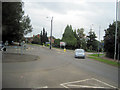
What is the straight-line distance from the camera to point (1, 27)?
9406 millimetres

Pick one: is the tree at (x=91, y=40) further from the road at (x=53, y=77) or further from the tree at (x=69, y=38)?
the road at (x=53, y=77)

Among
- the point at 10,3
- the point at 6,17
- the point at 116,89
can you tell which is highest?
the point at 10,3

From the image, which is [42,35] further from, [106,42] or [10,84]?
[10,84]

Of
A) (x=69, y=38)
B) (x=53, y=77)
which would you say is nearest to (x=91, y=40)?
(x=69, y=38)

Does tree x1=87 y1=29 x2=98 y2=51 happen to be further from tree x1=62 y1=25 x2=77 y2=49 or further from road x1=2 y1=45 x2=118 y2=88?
road x1=2 y1=45 x2=118 y2=88

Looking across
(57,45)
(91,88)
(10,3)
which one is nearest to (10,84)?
(91,88)

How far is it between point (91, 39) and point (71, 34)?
9.41 m

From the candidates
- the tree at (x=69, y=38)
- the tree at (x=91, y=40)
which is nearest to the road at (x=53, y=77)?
the tree at (x=69, y=38)

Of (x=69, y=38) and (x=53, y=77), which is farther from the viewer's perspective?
(x=69, y=38)

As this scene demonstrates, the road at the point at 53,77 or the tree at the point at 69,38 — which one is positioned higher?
the tree at the point at 69,38

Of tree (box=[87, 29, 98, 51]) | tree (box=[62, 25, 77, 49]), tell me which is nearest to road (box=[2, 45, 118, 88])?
tree (box=[62, 25, 77, 49])

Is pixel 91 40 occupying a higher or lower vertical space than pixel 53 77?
higher

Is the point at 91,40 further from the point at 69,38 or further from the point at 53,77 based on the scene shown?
the point at 53,77

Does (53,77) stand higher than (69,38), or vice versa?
(69,38)
